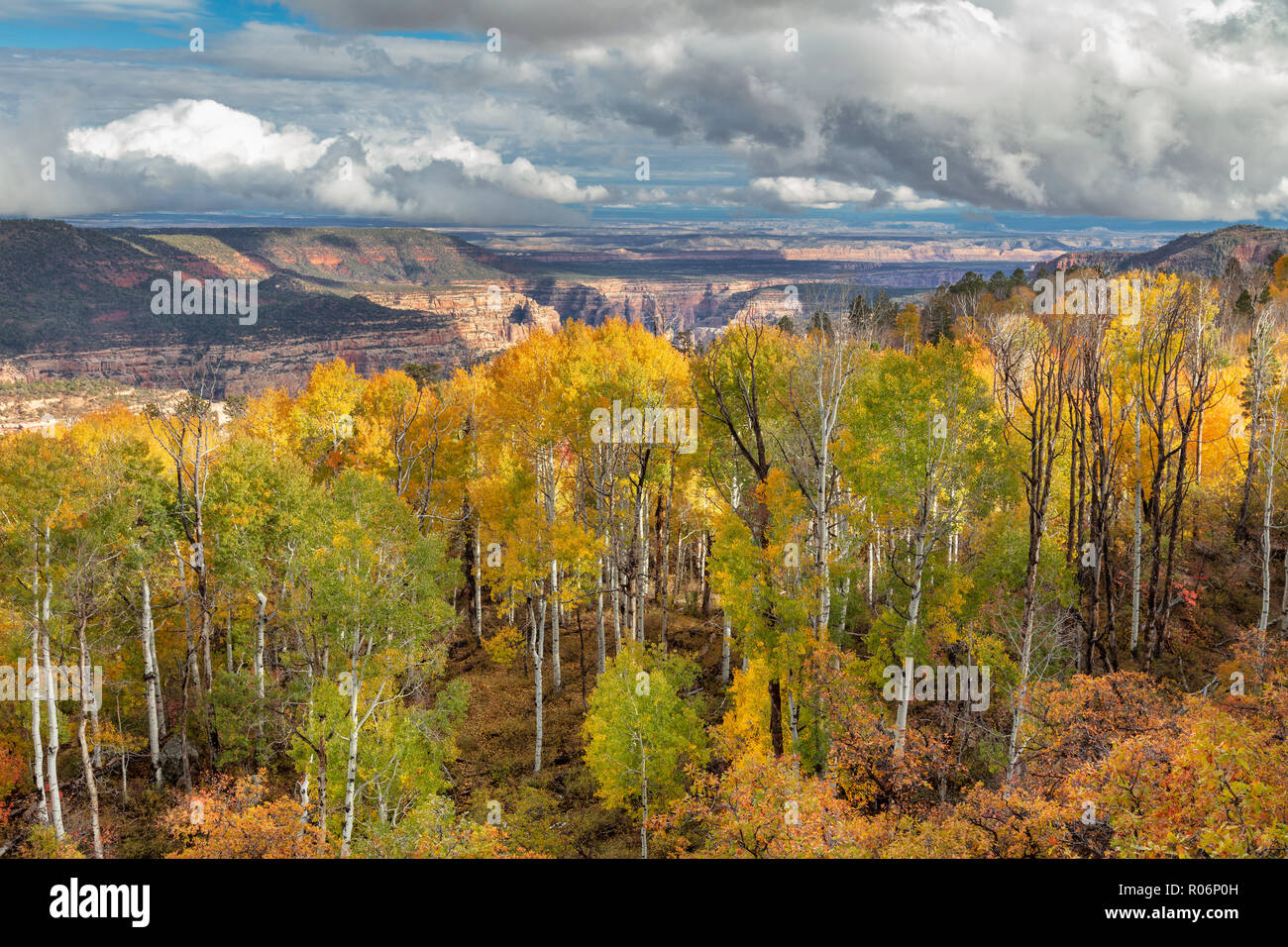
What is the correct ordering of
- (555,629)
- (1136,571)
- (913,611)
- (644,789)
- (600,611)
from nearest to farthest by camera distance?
(644,789) → (913,611) → (1136,571) → (600,611) → (555,629)

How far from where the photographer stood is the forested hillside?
68.5 feet

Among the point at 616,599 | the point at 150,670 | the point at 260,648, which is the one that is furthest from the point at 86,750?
the point at 616,599

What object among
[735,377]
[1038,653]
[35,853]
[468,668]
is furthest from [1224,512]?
[35,853]

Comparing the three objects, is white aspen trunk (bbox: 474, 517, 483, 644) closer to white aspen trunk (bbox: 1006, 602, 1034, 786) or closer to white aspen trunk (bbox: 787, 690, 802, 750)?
white aspen trunk (bbox: 787, 690, 802, 750)

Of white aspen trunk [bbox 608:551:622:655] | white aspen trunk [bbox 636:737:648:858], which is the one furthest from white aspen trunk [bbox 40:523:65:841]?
white aspen trunk [bbox 608:551:622:655]

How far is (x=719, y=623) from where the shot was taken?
40875 mm

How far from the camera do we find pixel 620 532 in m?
36.2

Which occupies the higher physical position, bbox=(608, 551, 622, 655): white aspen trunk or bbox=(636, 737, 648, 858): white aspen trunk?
bbox=(608, 551, 622, 655): white aspen trunk

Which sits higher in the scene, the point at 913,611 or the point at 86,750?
the point at 913,611

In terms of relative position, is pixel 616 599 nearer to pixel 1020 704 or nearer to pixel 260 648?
pixel 260 648

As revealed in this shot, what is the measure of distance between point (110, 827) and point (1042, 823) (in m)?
31.6

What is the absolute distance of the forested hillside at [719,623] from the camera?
68.5 feet

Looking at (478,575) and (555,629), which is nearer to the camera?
(555,629)
